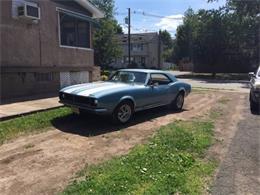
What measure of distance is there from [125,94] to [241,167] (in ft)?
12.1

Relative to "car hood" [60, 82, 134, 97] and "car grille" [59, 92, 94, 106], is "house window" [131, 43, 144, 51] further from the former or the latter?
"car grille" [59, 92, 94, 106]

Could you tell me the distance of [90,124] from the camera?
8.21 meters

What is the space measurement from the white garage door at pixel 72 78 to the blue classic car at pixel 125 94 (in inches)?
212

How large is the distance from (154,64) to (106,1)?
58.9ft

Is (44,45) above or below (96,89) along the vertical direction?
above

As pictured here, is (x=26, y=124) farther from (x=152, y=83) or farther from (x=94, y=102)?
(x=152, y=83)

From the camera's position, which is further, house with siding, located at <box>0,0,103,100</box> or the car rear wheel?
house with siding, located at <box>0,0,103,100</box>

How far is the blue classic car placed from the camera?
308 inches

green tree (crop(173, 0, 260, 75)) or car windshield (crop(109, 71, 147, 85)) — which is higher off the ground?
green tree (crop(173, 0, 260, 75))

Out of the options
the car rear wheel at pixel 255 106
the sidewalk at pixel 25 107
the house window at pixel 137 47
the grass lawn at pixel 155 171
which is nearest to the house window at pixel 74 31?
the sidewalk at pixel 25 107

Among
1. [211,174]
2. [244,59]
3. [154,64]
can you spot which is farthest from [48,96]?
[154,64]

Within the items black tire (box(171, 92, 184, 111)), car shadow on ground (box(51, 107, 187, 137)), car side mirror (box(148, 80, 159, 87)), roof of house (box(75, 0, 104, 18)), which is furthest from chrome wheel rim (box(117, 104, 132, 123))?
roof of house (box(75, 0, 104, 18))

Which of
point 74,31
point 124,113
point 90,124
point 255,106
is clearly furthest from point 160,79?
point 74,31

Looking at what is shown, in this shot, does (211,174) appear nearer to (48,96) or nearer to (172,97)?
(172,97)
